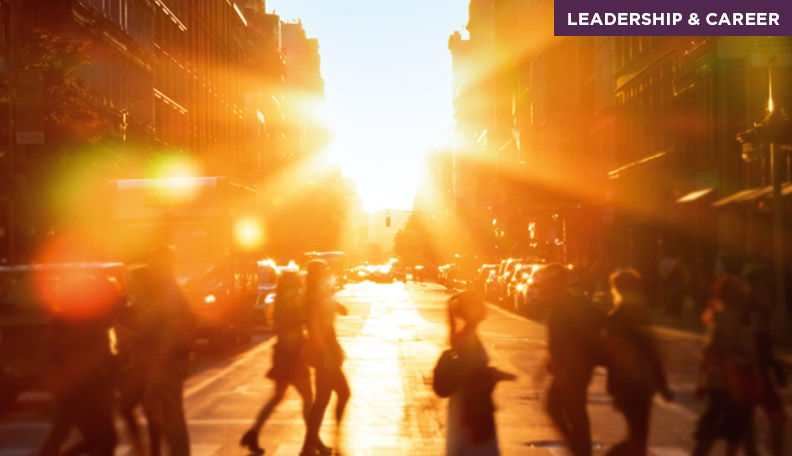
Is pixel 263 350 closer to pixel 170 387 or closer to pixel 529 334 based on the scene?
pixel 529 334

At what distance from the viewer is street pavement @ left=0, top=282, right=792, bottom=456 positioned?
12.8 metres

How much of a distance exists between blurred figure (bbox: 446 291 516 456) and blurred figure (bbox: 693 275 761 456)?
2173 millimetres

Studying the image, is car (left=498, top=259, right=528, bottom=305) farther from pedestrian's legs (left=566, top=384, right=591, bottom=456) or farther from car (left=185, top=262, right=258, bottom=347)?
pedestrian's legs (left=566, top=384, right=591, bottom=456)

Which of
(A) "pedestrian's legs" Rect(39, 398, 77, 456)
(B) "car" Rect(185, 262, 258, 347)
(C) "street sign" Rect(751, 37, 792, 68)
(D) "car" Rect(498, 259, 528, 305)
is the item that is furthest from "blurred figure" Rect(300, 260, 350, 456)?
(D) "car" Rect(498, 259, 528, 305)

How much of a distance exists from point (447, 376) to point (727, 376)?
8.75 ft

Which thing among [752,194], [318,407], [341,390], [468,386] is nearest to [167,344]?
[318,407]

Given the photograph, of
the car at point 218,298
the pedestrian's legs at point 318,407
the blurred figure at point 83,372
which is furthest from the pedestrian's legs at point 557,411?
the car at point 218,298

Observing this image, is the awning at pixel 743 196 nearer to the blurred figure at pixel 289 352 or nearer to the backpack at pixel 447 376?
the blurred figure at pixel 289 352

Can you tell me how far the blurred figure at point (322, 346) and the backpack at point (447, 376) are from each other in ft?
12.7

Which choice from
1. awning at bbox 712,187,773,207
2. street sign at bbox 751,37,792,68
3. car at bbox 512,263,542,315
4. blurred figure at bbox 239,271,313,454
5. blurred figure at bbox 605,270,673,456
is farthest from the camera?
car at bbox 512,263,542,315

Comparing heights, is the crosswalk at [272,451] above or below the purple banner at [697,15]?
below

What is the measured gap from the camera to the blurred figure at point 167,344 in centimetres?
991

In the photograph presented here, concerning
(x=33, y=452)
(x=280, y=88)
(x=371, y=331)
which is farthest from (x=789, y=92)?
(x=280, y=88)

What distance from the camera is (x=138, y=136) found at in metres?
38.2
